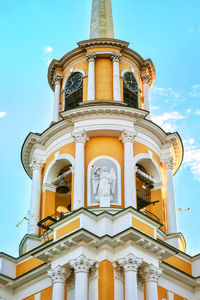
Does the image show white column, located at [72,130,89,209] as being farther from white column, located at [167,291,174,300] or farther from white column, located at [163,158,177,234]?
white column, located at [167,291,174,300]

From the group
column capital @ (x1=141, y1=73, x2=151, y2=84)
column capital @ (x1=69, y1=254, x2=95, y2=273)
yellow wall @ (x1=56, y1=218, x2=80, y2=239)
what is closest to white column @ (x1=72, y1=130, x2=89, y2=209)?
yellow wall @ (x1=56, y1=218, x2=80, y2=239)

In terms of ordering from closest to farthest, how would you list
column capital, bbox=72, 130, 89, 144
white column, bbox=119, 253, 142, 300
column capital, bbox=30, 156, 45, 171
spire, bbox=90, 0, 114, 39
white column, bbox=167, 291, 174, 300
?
white column, bbox=119, 253, 142, 300, white column, bbox=167, 291, 174, 300, column capital, bbox=72, 130, 89, 144, column capital, bbox=30, 156, 45, 171, spire, bbox=90, 0, 114, 39

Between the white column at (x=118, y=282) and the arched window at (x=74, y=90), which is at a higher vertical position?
the arched window at (x=74, y=90)

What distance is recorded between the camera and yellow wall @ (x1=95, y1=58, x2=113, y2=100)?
101ft

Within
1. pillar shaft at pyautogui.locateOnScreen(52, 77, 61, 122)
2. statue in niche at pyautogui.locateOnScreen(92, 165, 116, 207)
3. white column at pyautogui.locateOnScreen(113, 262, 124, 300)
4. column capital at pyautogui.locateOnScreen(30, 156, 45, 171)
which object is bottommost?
white column at pyautogui.locateOnScreen(113, 262, 124, 300)

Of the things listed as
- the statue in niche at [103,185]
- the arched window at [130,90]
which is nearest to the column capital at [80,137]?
the statue in niche at [103,185]

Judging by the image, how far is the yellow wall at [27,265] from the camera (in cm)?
2602

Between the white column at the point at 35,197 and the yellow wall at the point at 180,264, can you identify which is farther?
the white column at the point at 35,197

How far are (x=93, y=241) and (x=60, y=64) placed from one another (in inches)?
465

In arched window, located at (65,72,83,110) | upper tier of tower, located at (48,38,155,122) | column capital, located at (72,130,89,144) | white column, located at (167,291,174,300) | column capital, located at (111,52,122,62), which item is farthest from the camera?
column capital, located at (111,52,122,62)

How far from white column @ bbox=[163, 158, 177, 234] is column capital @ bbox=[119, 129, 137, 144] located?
2.26 m

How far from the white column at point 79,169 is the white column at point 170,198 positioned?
370cm

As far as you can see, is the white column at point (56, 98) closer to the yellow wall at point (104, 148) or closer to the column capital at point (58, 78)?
the column capital at point (58, 78)

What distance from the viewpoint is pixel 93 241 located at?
23.6 m
